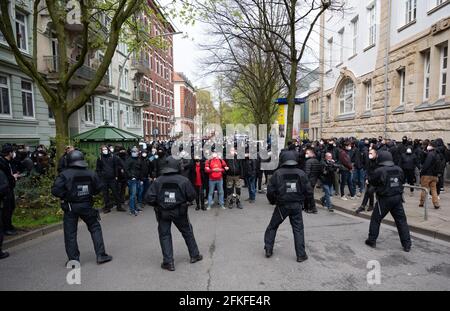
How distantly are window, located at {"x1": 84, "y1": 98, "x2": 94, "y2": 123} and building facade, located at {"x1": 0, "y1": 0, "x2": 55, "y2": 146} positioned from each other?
4.70m

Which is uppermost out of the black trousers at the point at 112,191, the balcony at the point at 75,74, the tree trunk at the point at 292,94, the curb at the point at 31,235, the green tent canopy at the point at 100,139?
the balcony at the point at 75,74

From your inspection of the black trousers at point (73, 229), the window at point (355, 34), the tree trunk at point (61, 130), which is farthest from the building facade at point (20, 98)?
the window at point (355, 34)

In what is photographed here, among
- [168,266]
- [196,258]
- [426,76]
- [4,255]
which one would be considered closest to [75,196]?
[168,266]

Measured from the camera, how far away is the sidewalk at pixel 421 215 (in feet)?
20.6

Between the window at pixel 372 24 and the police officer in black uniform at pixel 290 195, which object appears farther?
the window at pixel 372 24

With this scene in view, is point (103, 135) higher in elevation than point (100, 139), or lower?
higher

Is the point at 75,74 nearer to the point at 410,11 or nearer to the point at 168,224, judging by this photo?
the point at 168,224

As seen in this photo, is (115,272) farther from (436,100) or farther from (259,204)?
(436,100)

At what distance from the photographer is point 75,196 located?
15.6 ft

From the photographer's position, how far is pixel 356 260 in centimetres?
499

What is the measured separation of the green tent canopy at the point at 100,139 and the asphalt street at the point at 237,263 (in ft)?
20.2

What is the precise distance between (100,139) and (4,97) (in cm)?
600

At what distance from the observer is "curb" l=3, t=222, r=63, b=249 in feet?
19.6

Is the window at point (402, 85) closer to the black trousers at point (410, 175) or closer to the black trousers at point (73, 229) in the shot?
the black trousers at point (410, 175)
